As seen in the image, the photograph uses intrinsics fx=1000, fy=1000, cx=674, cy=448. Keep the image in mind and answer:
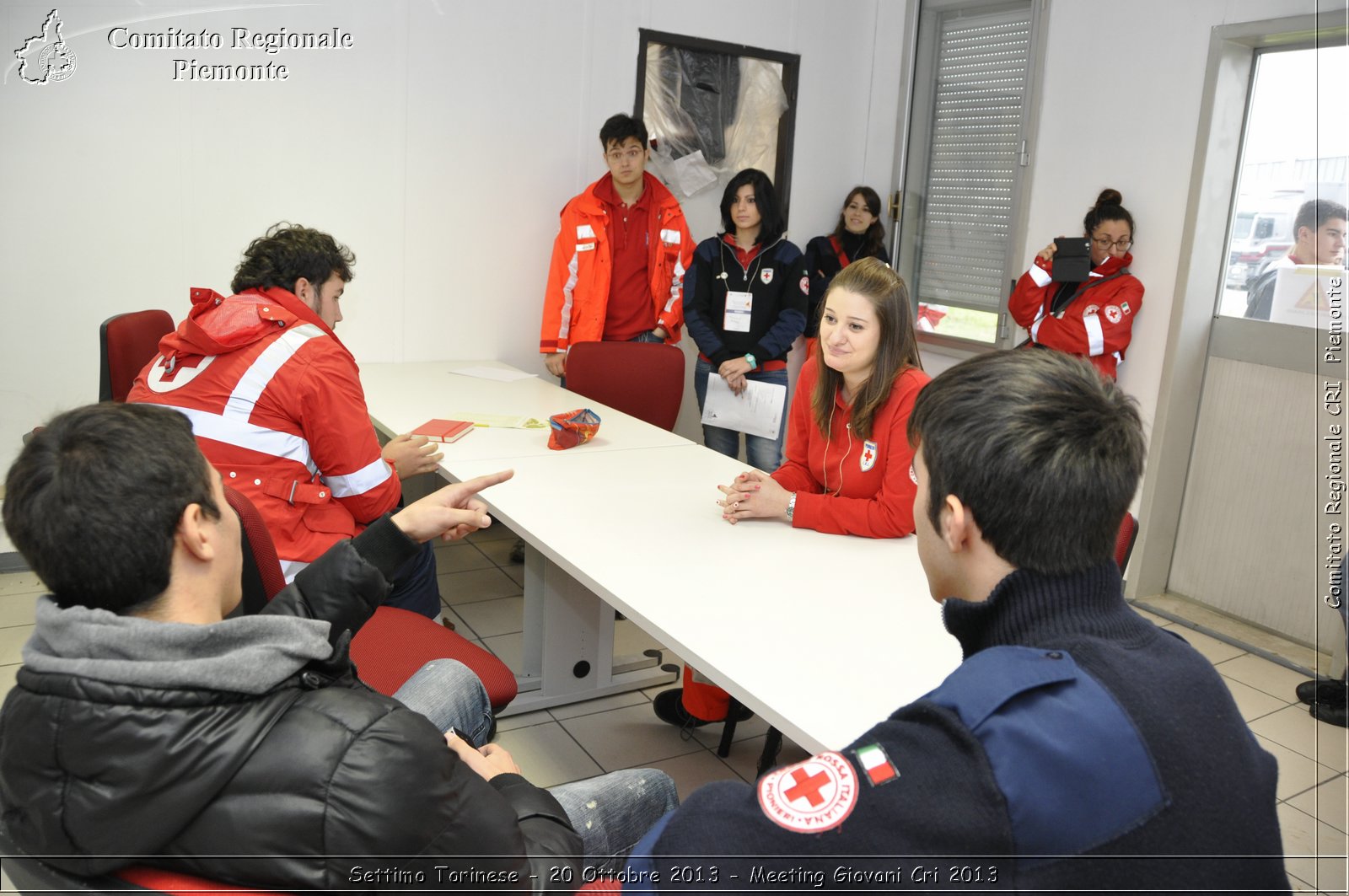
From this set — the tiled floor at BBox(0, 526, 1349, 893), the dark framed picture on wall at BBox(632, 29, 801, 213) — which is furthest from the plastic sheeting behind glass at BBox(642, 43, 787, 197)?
the tiled floor at BBox(0, 526, 1349, 893)

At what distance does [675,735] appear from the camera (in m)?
2.96

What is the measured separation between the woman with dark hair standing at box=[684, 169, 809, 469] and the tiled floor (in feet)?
4.79

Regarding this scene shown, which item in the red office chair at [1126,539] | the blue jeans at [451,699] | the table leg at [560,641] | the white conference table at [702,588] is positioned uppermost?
the red office chair at [1126,539]

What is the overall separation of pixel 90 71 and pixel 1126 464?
162 inches

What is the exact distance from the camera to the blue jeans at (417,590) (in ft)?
8.38

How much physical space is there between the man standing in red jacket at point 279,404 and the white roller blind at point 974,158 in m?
3.60

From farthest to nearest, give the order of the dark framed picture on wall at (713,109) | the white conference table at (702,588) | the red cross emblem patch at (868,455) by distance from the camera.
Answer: the dark framed picture on wall at (713,109)
the red cross emblem patch at (868,455)
the white conference table at (702,588)

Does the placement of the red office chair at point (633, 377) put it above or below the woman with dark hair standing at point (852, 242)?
below

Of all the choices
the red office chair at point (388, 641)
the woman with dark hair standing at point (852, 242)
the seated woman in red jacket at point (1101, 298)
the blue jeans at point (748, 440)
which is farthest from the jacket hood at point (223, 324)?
the woman with dark hair standing at point (852, 242)

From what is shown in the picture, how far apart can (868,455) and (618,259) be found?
8.49ft

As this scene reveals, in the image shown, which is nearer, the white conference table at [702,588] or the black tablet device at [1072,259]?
the white conference table at [702,588]

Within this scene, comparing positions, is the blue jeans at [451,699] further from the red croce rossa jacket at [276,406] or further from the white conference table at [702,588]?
the red croce rossa jacket at [276,406]

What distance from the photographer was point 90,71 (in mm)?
3801

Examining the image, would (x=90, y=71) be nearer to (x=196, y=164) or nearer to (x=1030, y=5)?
(x=196, y=164)
